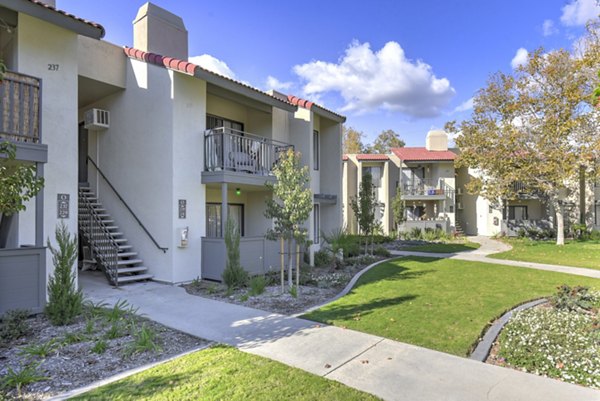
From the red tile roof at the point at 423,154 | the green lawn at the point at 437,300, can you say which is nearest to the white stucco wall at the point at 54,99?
the green lawn at the point at 437,300

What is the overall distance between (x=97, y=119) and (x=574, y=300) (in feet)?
45.8

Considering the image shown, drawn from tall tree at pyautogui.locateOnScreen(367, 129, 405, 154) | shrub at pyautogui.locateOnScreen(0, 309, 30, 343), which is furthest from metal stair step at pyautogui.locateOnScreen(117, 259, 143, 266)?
tall tree at pyautogui.locateOnScreen(367, 129, 405, 154)

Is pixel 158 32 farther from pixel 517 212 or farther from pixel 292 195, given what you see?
pixel 517 212

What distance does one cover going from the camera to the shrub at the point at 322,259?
14156 mm

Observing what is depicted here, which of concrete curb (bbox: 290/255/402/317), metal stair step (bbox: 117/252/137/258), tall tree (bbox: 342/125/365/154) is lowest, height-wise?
concrete curb (bbox: 290/255/402/317)

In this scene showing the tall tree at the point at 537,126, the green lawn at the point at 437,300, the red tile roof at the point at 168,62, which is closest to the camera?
the green lawn at the point at 437,300

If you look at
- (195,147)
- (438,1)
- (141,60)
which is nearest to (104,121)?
(141,60)

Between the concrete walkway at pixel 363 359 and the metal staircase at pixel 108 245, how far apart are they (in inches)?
112

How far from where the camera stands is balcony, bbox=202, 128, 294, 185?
1079cm

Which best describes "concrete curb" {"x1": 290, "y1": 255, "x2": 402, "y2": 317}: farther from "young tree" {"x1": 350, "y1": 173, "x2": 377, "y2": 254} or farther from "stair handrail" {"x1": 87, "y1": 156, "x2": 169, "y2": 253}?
"stair handrail" {"x1": 87, "y1": 156, "x2": 169, "y2": 253}

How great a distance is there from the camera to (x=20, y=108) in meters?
7.18

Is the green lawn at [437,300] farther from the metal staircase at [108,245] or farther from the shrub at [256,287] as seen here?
the metal staircase at [108,245]

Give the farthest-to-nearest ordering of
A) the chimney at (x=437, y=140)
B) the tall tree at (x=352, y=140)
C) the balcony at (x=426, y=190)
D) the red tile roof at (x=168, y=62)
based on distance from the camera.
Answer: the tall tree at (x=352, y=140) → the chimney at (x=437, y=140) → the balcony at (x=426, y=190) → the red tile roof at (x=168, y=62)

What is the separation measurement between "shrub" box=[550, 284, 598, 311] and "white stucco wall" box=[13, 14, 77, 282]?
11.2 meters
